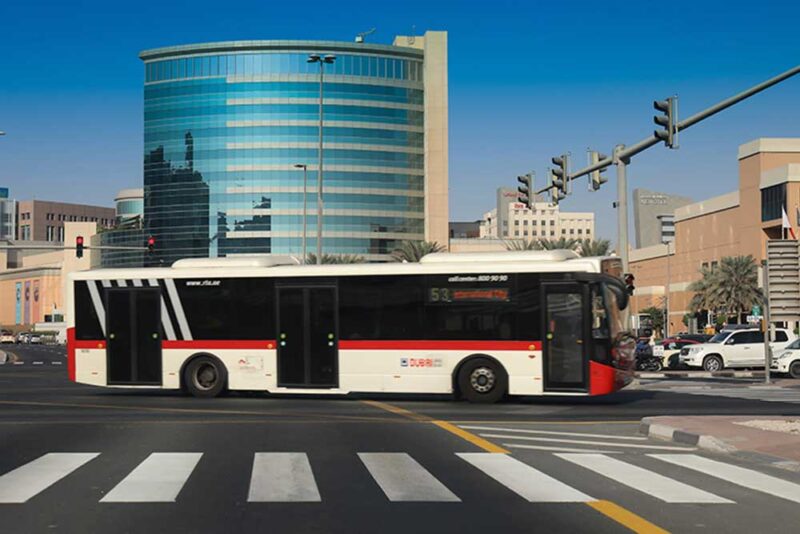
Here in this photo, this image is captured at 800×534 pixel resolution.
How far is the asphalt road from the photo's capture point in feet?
27.8

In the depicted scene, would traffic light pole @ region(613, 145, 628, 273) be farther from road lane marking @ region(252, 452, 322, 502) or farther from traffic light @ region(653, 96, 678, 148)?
road lane marking @ region(252, 452, 322, 502)

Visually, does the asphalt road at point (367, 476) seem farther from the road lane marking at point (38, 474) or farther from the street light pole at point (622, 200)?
the street light pole at point (622, 200)

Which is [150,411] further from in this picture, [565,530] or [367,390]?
[565,530]

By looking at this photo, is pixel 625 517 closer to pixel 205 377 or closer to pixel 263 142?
pixel 205 377

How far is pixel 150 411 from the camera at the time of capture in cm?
2066

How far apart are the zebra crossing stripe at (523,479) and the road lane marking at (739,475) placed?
1.81 meters

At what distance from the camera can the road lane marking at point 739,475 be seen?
403 inches

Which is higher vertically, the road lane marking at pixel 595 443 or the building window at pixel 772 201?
the building window at pixel 772 201

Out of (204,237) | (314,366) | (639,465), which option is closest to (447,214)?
(204,237)

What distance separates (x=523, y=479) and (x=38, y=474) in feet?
16.2

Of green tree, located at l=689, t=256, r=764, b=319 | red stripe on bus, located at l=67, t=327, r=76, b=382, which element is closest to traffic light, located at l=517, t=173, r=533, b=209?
red stripe on bus, located at l=67, t=327, r=76, b=382

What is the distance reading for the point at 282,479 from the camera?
35.3 feet

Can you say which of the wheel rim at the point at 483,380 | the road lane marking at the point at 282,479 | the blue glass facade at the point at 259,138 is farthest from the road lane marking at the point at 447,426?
the blue glass facade at the point at 259,138

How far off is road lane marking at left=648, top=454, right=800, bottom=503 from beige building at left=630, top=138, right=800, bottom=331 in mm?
96925
